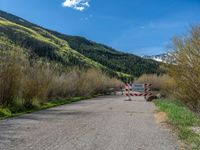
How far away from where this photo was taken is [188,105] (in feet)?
71.2

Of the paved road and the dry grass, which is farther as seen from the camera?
the dry grass

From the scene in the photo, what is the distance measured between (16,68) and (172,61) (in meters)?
8.65

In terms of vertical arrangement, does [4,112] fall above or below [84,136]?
above

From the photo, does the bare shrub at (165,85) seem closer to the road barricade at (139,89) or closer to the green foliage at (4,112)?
the road barricade at (139,89)

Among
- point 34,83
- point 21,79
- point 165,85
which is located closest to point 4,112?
point 21,79

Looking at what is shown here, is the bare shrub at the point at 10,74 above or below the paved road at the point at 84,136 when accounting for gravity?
above

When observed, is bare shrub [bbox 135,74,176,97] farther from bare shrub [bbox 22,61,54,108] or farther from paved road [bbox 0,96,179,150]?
paved road [bbox 0,96,179,150]

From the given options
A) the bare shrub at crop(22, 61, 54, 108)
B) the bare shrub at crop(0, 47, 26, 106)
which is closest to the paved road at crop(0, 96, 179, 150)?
the bare shrub at crop(0, 47, 26, 106)

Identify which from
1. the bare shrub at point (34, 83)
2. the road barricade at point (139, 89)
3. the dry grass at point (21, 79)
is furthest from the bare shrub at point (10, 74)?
the road barricade at point (139, 89)

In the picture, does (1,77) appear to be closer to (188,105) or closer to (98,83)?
(188,105)

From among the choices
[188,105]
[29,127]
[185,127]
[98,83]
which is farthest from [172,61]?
[98,83]

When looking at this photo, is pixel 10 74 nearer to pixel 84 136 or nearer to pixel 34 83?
pixel 34 83

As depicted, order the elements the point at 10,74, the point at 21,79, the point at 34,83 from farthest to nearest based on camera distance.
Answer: the point at 34,83 → the point at 21,79 → the point at 10,74

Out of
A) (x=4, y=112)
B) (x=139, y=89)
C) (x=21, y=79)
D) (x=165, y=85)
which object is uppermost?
(x=21, y=79)
